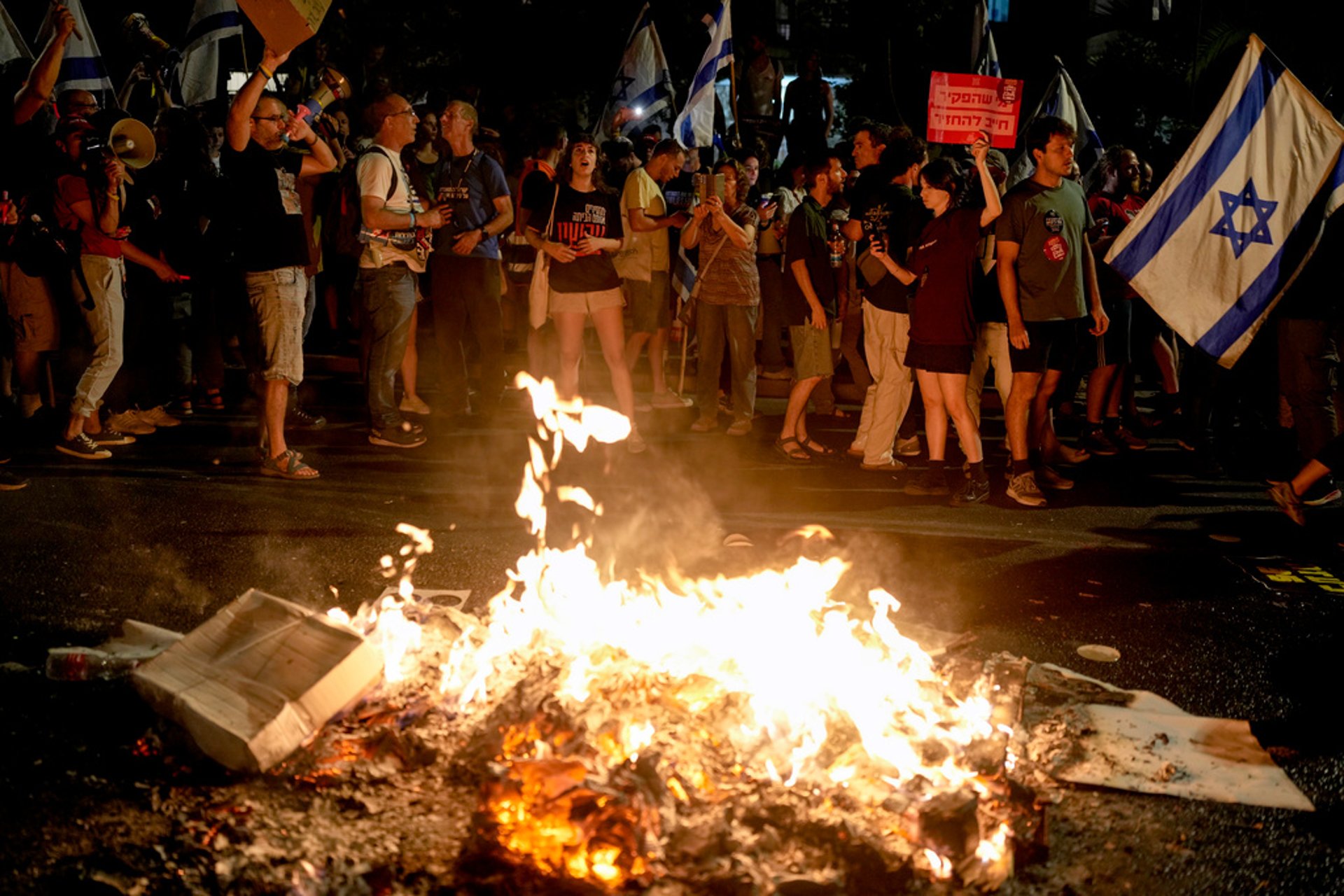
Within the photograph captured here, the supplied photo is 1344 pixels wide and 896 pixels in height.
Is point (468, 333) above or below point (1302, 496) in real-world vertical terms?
above

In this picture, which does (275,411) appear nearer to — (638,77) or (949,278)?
(949,278)

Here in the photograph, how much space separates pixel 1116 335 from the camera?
8.80 meters

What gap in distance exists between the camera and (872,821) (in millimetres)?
3275

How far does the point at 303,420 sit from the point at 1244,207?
718 centimetres

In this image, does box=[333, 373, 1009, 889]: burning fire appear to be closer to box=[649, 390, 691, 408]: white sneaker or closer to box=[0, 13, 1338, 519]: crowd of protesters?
box=[0, 13, 1338, 519]: crowd of protesters

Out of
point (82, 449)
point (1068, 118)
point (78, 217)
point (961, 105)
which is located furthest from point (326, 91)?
point (1068, 118)

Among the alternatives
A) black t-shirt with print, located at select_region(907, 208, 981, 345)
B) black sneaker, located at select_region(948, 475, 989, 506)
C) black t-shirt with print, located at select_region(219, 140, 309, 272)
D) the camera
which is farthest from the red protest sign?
black t-shirt with print, located at select_region(219, 140, 309, 272)

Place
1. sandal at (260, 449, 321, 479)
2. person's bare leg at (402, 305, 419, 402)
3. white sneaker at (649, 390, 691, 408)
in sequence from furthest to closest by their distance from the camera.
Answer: white sneaker at (649, 390, 691, 408) → person's bare leg at (402, 305, 419, 402) → sandal at (260, 449, 321, 479)

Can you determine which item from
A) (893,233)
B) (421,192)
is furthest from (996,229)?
(421,192)

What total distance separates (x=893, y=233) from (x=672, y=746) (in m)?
5.16

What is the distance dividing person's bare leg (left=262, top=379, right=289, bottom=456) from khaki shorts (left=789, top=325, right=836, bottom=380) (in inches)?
146

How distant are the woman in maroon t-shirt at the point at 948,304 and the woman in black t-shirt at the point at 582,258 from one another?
2.32 metres

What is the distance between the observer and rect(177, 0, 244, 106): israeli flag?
1122 centimetres

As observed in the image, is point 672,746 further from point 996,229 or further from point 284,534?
point 996,229
